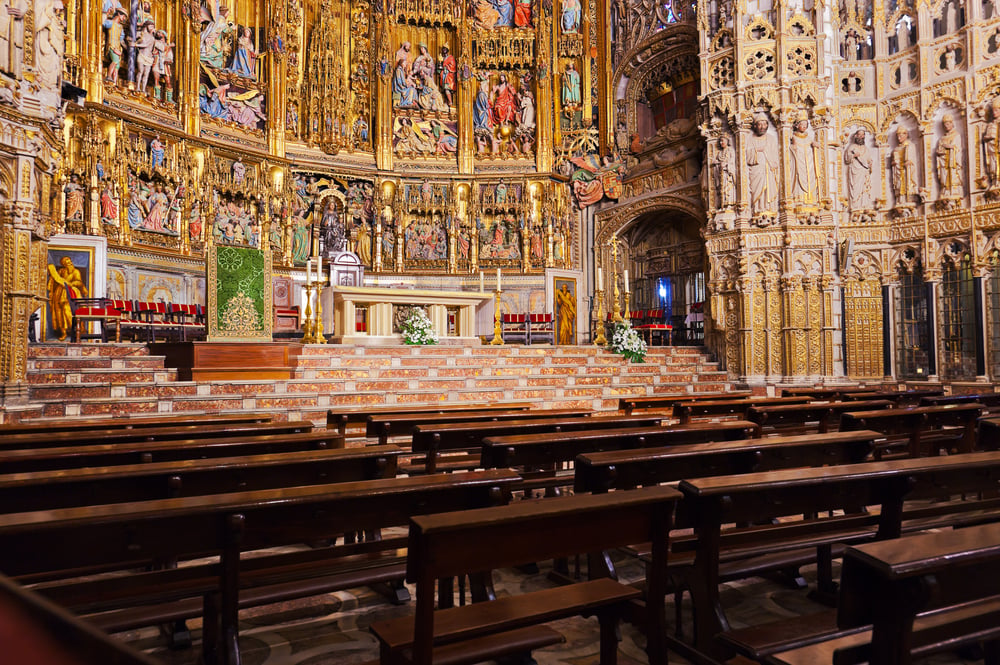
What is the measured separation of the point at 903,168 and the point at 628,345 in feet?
25.5

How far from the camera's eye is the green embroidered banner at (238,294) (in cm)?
1019

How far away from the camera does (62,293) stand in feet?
42.6

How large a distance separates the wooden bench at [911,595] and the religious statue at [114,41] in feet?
56.4

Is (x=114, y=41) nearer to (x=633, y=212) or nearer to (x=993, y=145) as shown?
(x=633, y=212)

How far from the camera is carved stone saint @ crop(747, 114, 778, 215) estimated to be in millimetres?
15484

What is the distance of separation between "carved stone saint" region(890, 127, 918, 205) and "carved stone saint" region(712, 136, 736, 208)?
3634mm

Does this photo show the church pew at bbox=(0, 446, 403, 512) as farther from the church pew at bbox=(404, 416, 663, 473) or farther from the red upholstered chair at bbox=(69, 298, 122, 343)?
the red upholstered chair at bbox=(69, 298, 122, 343)

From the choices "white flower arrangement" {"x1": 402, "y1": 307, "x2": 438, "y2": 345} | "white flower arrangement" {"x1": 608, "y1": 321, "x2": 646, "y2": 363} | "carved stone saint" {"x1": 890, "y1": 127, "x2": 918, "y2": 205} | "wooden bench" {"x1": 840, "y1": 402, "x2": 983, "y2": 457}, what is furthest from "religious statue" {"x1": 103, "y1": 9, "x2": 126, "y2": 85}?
"carved stone saint" {"x1": 890, "y1": 127, "x2": 918, "y2": 205}

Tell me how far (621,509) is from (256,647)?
1882 mm

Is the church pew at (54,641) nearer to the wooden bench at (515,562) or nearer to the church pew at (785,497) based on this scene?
the wooden bench at (515,562)

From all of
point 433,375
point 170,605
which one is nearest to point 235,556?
point 170,605

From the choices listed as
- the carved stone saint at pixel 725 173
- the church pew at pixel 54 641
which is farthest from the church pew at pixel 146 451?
the carved stone saint at pixel 725 173

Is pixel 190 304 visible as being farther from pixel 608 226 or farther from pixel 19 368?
pixel 608 226

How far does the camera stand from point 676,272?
19953 millimetres
